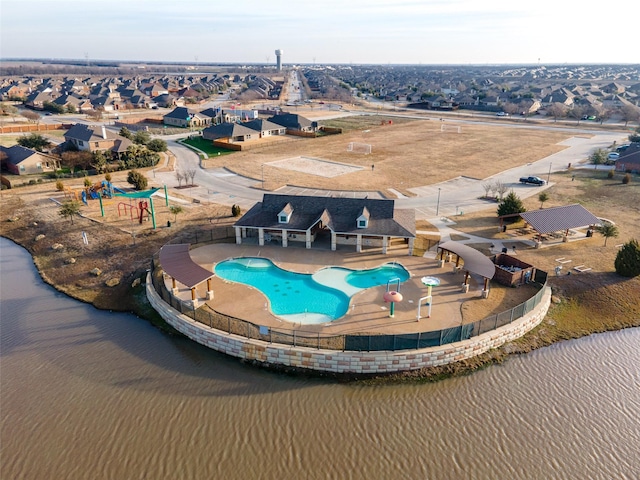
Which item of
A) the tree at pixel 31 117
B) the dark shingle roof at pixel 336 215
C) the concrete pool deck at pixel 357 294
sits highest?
the tree at pixel 31 117

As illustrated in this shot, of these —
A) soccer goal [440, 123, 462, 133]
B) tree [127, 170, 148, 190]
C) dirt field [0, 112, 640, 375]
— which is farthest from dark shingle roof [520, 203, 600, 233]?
soccer goal [440, 123, 462, 133]

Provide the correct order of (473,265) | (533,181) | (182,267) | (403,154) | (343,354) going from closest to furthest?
(343,354) < (182,267) < (473,265) < (533,181) < (403,154)

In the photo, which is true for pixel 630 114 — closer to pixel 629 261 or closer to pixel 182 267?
pixel 629 261

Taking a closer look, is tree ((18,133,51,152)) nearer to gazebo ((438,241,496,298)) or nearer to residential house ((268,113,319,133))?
residential house ((268,113,319,133))

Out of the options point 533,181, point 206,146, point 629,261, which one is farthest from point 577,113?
point 629,261

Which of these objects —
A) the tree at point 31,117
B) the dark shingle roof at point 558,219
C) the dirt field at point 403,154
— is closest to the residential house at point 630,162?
the dirt field at point 403,154

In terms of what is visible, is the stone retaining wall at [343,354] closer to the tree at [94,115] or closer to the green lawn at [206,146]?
the green lawn at [206,146]
